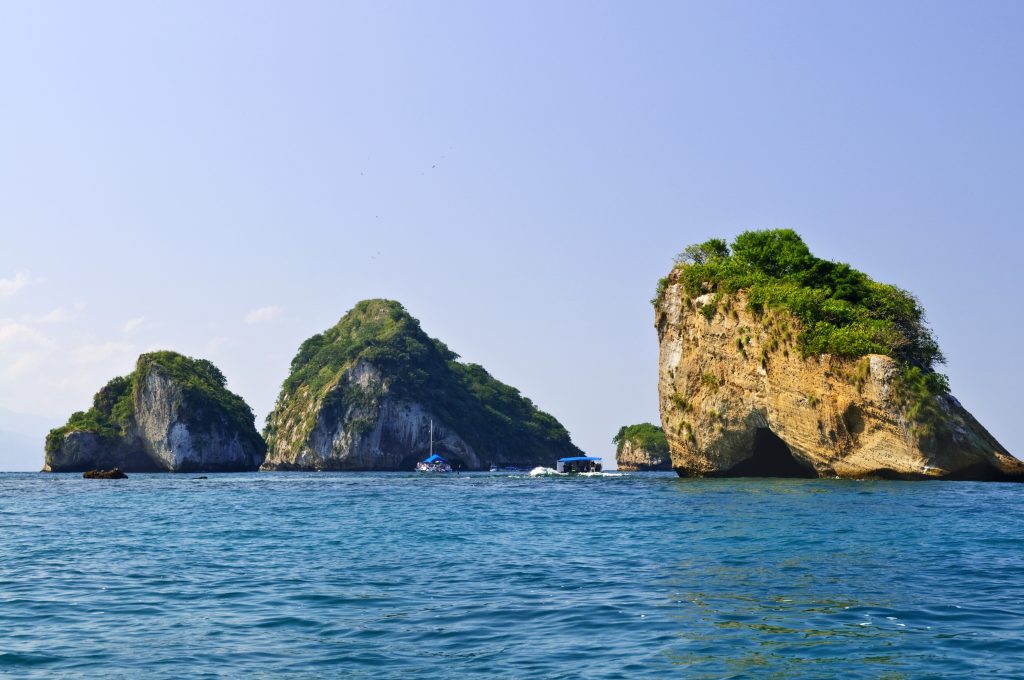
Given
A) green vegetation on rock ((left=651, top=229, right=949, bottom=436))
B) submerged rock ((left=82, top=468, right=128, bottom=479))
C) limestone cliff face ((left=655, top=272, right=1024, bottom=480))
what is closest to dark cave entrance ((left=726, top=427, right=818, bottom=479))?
limestone cliff face ((left=655, top=272, right=1024, bottom=480))

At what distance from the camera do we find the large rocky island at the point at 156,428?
515ft

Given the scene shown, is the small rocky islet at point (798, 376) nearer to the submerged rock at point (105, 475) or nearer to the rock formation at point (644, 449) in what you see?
the submerged rock at point (105, 475)

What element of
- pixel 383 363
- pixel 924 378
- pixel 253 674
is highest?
pixel 383 363

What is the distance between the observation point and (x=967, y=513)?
105ft

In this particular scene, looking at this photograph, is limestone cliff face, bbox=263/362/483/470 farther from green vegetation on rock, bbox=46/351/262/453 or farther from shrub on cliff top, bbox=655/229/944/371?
shrub on cliff top, bbox=655/229/944/371

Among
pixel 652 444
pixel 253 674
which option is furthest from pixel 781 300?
pixel 652 444

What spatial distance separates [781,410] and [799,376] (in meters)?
2.85

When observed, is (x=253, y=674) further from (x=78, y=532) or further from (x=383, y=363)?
(x=383, y=363)

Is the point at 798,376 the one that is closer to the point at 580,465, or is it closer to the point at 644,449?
the point at 580,465

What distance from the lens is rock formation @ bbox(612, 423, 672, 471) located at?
189 meters

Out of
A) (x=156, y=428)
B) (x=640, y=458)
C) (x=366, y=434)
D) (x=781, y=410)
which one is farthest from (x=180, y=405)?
(x=781, y=410)

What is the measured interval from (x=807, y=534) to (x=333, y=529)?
607 inches

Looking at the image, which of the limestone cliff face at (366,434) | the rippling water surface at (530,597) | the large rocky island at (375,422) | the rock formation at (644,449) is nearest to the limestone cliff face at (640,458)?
the rock formation at (644,449)

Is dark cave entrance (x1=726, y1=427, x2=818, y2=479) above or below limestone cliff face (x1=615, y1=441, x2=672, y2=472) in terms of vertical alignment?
below
